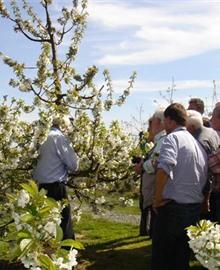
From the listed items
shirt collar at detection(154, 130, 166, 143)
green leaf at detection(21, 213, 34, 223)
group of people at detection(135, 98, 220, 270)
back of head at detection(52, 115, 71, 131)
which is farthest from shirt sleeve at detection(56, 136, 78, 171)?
green leaf at detection(21, 213, 34, 223)

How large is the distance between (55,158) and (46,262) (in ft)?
12.0

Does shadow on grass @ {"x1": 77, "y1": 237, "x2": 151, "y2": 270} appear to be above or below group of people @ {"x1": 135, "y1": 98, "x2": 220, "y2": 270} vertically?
below

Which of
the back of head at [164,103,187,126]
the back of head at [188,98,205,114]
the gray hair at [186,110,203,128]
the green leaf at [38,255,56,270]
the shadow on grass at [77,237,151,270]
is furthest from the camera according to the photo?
the back of head at [188,98,205,114]

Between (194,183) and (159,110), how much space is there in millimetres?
1199

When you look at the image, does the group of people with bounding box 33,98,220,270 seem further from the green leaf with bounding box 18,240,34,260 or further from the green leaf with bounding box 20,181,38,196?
the green leaf with bounding box 18,240,34,260

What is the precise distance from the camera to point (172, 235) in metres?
4.45

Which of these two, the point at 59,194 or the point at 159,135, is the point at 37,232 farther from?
the point at 59,194

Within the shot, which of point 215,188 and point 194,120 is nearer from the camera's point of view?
point 215,188

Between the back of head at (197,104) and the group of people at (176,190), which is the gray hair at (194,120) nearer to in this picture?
the group of people at (176,190)

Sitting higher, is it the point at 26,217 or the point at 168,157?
the point at 168,157

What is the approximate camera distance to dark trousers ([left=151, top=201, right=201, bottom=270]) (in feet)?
14.6

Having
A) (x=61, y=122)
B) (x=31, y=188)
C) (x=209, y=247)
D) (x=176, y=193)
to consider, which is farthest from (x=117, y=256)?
(x=31, y=188)

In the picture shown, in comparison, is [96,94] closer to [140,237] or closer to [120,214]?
[140,237]

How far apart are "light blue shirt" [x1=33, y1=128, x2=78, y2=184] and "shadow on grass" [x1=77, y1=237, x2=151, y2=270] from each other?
3.57 ft
